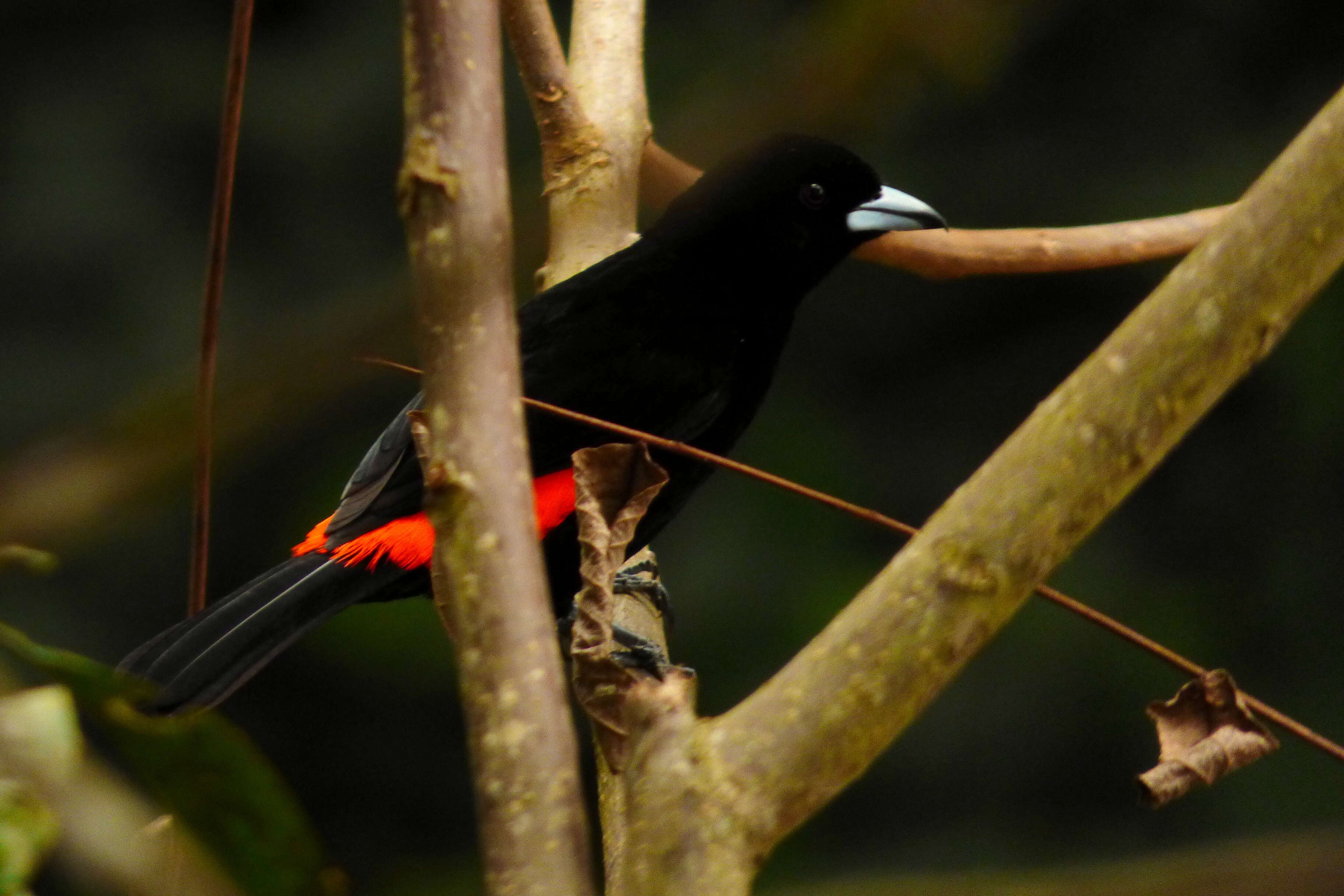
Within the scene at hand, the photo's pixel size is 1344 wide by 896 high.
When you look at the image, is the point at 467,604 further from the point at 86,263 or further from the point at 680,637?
the point at 86,263

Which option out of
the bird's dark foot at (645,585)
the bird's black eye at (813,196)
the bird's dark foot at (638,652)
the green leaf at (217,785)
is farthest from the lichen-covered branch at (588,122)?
the green leaf at (217,785)

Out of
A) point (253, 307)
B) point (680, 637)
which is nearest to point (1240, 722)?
point (680, 637)

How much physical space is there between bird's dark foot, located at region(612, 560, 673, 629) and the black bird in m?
0.08

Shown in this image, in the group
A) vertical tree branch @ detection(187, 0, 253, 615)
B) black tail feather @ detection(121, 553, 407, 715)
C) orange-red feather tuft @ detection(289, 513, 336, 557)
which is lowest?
vertical tree branch @ detection(187, 0, 253, 615)

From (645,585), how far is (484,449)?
1.72 metres

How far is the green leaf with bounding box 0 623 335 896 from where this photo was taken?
0.61m

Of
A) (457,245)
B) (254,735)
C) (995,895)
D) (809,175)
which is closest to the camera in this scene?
(995,895)

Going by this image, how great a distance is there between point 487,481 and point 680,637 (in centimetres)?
345

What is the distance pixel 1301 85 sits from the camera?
4.70m

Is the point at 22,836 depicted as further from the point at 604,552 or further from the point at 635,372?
the point at 635,372

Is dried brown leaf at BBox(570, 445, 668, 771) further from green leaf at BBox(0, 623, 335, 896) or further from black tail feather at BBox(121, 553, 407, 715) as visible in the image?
black tail feather at BBox(121, 553, 407, 715)

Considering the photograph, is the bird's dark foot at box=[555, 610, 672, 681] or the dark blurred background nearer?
the bird's dark foot at box=[555, 610, 672, 681]

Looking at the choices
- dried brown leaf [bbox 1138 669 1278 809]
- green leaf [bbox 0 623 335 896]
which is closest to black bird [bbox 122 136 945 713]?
dried brown leaf [bbox 1138 669 1278 809]

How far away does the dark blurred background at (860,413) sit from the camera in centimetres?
434
